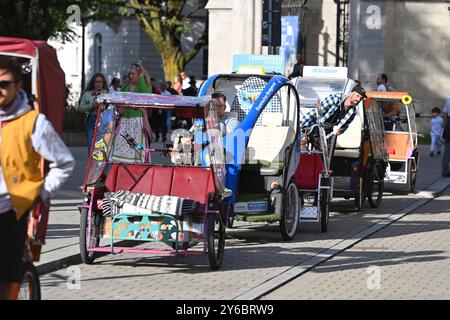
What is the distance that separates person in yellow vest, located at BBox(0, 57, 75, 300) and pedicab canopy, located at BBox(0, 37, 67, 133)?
1.59m

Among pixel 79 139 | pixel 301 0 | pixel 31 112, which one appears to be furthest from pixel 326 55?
pixel 31 112

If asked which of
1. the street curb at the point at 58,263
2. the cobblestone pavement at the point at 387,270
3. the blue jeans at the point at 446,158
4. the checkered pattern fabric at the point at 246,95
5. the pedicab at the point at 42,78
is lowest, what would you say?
the blue jeans at the point at 446,158

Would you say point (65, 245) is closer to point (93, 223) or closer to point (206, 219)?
point (93, 223)

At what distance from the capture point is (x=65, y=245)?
1293cm

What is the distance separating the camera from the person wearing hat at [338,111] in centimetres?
1712

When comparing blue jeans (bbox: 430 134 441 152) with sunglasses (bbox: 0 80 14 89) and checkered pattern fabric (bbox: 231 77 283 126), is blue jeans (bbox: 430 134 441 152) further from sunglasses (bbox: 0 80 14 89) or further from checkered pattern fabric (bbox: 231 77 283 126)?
sunglasses (bbox: 0 80 14 89)

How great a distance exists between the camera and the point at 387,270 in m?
12.3

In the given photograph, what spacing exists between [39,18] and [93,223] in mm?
18868

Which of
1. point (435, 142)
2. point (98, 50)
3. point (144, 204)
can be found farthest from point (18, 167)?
point (98, 50)

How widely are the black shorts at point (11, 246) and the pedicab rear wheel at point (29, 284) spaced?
0.42 meters

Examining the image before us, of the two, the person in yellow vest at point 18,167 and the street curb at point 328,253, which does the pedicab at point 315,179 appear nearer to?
the street curb at point 328,253

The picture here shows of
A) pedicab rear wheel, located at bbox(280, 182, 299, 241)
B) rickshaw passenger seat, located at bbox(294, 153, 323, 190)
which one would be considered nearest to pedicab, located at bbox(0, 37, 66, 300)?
pedicab rear wheel, located at bbox(280, 182, 299, 241)

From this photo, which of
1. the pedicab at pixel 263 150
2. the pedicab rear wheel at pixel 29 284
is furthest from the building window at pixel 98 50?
the pedicab rear wheel at pixel 29 284

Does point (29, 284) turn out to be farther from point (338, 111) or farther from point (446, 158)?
point (446, 158)
